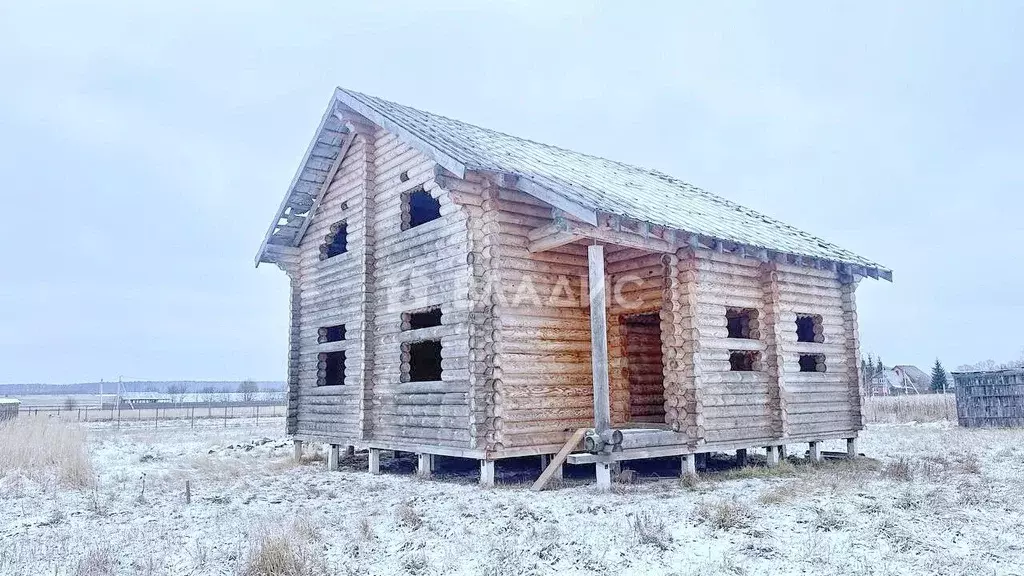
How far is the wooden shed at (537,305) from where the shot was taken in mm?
12352

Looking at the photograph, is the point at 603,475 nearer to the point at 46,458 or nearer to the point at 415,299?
the point at 415,299

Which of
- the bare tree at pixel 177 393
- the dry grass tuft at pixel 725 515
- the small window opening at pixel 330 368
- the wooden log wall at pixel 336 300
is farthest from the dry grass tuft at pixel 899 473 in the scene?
the bare tree at pixel 177 393

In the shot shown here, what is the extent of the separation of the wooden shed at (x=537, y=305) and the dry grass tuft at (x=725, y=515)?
2.69 metres

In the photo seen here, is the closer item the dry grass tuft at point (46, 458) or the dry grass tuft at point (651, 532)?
the dry grass tuft at point (651, 532)

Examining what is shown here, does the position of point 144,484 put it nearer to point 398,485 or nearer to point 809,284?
point 398,485

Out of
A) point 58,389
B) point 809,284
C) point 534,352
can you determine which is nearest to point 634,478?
point 534,352

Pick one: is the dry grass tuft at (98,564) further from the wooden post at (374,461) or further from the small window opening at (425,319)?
the small window opening at (425,319)

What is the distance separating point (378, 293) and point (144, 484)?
5.50 metres

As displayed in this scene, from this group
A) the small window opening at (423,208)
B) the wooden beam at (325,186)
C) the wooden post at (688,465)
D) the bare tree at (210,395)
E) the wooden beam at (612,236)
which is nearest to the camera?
the wooden beam at (612,236)

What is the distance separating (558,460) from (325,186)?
9.25 metres

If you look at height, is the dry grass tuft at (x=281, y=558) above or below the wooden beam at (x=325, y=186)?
below

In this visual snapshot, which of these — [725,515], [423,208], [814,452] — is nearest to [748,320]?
[814,452]

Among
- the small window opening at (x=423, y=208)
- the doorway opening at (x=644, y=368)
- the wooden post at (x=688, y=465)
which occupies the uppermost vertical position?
the small window opening at (x=423, y=208)

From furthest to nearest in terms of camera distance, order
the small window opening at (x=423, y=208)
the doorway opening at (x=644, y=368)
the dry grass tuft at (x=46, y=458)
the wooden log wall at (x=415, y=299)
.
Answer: the small window opening at (x=423, y=208) → the doorway opening at (x=644, y=368) → the dry grass tuft at (x=46, y=458) → the wooden log wall at (x=415, y=299)
